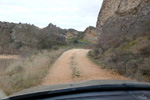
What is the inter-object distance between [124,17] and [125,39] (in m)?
6.78

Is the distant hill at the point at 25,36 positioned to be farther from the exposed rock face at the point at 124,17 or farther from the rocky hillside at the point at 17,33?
the exposed rock face at the point at 124,17

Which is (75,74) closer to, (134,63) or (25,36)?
(134,63)

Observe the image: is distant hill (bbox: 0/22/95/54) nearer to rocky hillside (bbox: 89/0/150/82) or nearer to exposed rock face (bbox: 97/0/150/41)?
rocky hillside (bbox: 89/0/150/82)

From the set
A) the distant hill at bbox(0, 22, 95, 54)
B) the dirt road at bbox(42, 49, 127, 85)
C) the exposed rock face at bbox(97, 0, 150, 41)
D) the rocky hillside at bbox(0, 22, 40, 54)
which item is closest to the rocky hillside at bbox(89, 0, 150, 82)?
the exposed rock face at bbox(97, 0, 150, 41)

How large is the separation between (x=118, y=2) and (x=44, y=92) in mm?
22918

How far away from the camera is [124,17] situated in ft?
65.9

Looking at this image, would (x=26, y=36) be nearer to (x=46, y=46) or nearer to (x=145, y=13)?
(x=46, y=46)

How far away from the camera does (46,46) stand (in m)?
33.1

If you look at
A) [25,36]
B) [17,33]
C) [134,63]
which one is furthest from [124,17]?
[17,33]

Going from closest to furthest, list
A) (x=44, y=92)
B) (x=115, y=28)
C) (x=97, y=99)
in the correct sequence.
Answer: (x=97, y=99), (x=44, y=92), (x=115, y=28)

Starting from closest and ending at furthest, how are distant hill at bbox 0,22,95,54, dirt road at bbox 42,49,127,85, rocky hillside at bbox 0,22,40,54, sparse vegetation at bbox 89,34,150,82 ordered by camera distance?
sparse vegetation at bbox 89,34,150,82 < dirt road at bbox 42,49,127,85 < distant hill at bbox 0,22,95,54 < rocky hillside at bbox 0,22,40,54

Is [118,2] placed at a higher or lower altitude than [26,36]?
higher

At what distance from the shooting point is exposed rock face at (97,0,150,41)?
15969 mm

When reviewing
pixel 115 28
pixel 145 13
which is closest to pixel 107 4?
pixel 115 28
